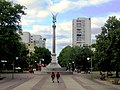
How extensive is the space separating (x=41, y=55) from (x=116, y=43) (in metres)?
133

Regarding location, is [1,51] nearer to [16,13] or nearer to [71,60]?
[16,13]

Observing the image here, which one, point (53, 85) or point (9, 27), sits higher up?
point (9, 27)

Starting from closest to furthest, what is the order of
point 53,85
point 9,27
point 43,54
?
point 53,85 < point 9,27 < point 43,54

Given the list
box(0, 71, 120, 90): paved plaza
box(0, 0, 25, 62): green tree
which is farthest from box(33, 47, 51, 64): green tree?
box(0, 71, 120, 90): paved plaza

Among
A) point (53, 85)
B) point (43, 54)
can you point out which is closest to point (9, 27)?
point (53, 85)

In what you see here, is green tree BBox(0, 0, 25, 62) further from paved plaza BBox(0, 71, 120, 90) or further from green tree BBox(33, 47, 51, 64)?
green tree BBox(33, 47, 51, 64)

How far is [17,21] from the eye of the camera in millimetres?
59438

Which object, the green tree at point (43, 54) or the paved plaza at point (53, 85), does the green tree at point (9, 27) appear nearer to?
the paved plaza at point (53, 85)

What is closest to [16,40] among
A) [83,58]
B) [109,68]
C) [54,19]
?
[109,68]

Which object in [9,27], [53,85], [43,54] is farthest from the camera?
[43,54]

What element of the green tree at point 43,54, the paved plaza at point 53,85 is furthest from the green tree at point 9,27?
the green tree at point 43,54

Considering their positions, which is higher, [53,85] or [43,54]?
[43,54]

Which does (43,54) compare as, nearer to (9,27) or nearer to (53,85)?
(9,27)

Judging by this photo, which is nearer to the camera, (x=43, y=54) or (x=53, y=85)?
(x=53, y=85)
